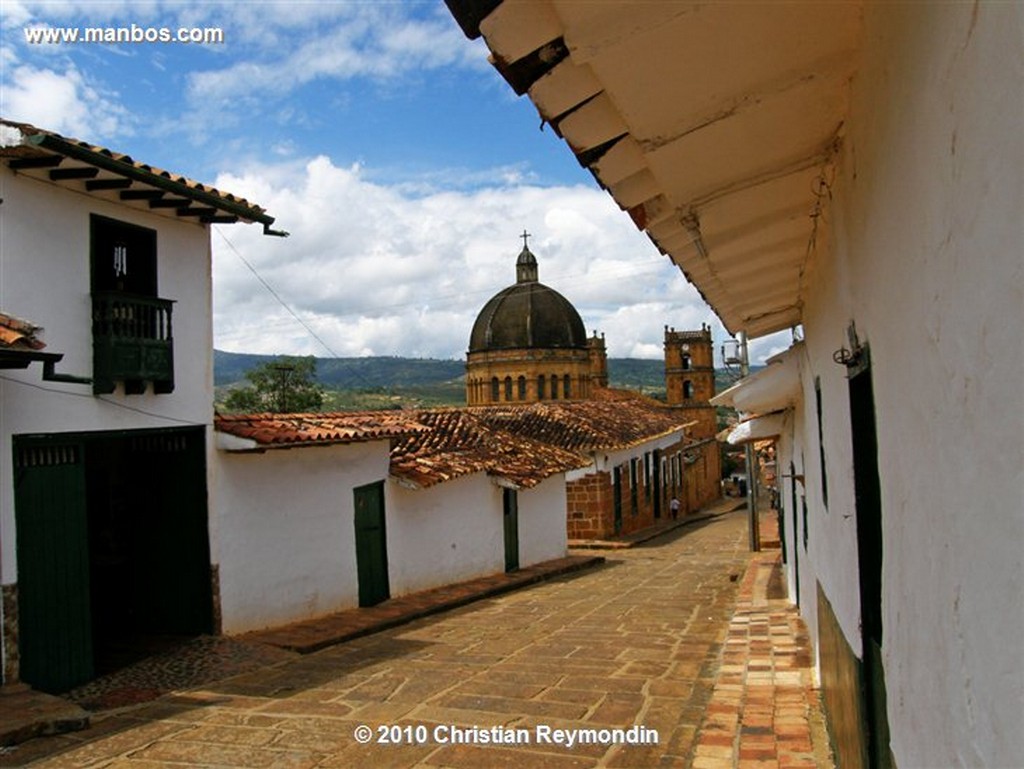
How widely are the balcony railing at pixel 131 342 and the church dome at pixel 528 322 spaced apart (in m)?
35.8

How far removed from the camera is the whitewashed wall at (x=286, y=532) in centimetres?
1013

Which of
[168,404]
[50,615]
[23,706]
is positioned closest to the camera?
[23,706]

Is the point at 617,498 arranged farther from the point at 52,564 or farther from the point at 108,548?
the point at 52,564

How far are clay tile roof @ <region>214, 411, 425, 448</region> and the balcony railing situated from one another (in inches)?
48.6

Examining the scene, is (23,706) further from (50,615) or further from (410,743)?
(410,743)

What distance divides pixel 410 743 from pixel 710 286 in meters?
3.70

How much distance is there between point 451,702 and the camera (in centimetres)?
700

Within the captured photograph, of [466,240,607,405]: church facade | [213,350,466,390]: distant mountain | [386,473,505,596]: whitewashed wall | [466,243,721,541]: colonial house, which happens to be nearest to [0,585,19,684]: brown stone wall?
[386,473,505,596]: whitewashed wall

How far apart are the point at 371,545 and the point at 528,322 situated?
108 ft

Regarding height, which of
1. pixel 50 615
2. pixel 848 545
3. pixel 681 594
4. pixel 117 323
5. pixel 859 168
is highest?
pixel 117 323

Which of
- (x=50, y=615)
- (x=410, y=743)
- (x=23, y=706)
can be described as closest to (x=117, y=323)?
(x=50, y=615)

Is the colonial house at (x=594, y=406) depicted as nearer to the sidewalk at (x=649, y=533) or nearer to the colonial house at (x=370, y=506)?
the sidewalk at (x=649, y=533)

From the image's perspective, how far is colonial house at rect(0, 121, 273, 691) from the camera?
750 cm

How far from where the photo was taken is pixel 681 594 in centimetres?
1346
